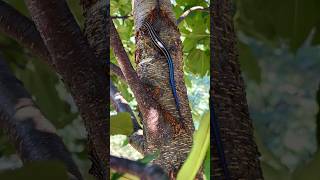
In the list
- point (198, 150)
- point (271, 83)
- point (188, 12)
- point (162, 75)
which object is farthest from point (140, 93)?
point (271, 83)

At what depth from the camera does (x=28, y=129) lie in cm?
45

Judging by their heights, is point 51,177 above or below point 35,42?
below

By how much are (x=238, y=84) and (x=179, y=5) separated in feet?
1.81

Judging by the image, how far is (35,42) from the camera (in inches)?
19.8

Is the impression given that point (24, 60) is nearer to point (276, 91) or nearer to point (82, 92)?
point (82, 92)

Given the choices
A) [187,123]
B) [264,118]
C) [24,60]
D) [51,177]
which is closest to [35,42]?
[24,60]

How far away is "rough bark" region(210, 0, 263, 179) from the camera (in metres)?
0.47

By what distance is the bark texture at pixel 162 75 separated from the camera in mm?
929

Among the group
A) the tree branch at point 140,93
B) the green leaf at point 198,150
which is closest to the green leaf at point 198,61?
the tree branch at point 140,93

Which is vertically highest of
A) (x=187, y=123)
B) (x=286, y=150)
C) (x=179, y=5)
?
(x=179, y=5)

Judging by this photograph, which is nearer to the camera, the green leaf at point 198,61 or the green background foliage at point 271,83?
the green background foliage at point 271,83

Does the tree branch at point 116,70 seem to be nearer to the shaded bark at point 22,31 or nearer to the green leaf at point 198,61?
the green leaf at point 198,61

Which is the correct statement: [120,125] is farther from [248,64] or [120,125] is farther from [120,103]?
[248,64]

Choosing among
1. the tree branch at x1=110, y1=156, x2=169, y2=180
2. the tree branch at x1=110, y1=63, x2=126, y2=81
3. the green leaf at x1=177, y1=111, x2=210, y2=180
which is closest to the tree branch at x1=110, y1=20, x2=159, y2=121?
the tree branch at x1=110, y1=63, x2=126, y2=81
